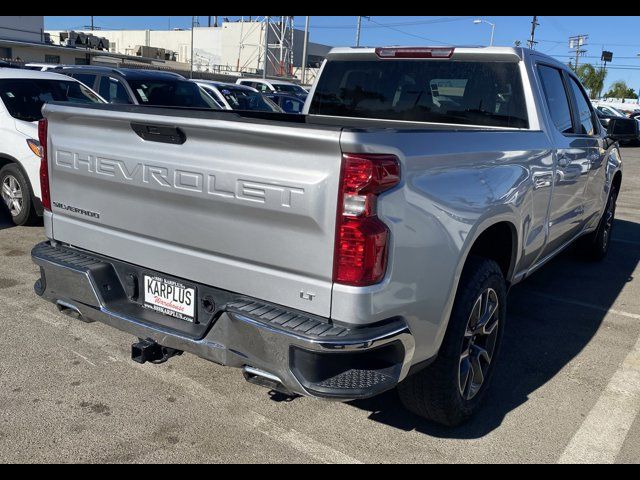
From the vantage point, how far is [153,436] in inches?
124

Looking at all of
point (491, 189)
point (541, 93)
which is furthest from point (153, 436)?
point (541, 93)

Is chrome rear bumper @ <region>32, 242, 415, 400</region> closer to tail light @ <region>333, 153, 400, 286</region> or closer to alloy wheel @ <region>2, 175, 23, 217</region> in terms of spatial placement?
tail light @ <region>333, 153, 400, 286</region>

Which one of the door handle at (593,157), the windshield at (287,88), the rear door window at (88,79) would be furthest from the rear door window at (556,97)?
the windshield at (287,88)

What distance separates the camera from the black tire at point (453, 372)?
3.10m

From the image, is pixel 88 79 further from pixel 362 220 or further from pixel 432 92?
pixel 362 220

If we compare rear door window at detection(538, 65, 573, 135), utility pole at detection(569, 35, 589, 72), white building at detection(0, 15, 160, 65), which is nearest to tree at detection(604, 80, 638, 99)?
utility pole at detection(569, 35, 589, 72)

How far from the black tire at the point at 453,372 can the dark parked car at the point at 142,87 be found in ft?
26.5

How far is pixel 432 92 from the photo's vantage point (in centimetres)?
451

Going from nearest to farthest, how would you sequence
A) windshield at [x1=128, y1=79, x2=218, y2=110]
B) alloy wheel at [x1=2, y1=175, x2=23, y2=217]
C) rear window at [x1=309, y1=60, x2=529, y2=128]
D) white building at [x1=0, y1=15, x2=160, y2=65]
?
rear window at [x1=309, y1=60, x2=529, y2=128]
alloy wheel at [x1=2, y1=175, x2=23, y2=217]
windshield at [x1=128, y1=79, x2=218, y2=110]
white building at [x1=0, y1=15, x2=160, y2=65]

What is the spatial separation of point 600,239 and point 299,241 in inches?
217

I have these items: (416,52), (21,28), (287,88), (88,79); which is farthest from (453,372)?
(21,28)

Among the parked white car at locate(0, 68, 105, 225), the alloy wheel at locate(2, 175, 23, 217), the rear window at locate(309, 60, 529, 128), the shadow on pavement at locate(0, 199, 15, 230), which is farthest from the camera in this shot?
the shadow on pavement at locate(0, 199, 15, 230)

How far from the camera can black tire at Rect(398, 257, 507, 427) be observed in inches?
122

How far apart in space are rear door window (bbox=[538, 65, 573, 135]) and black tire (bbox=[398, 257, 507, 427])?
5.78 feet
